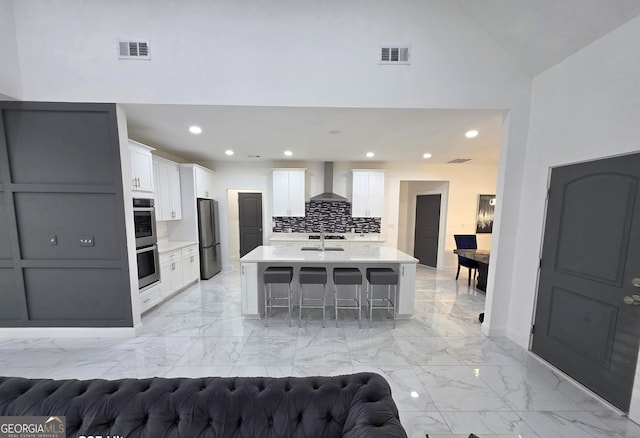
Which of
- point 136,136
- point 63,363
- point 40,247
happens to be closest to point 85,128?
point 136,136

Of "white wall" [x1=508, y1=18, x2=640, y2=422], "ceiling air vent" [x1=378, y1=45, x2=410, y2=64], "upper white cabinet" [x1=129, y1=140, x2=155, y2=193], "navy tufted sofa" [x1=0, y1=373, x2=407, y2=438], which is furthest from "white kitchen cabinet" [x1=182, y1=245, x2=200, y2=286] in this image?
"white wall" [x1=508, y1=18, x2=640, y2=422]

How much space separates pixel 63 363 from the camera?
7.66 feet

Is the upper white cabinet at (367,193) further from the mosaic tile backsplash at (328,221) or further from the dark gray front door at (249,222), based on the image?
the dark gray front door at (249,222)

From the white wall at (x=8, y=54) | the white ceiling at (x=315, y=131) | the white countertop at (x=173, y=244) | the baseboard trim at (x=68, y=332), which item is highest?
the white wall at (x=8, y=54)

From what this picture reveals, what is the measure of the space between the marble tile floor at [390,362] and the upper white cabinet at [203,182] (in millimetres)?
2436

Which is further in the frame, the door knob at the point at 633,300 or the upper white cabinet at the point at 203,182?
the upper white cabinet at the point at 203,182

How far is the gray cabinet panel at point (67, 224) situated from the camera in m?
2.65

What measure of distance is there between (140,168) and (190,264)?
2.09m

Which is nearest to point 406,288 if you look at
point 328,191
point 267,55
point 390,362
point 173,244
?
point 390,362

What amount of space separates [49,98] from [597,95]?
539cm

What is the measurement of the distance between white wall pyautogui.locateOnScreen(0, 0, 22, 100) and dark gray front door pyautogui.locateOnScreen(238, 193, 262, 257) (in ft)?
14.2

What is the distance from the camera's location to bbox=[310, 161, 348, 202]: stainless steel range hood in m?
5.47

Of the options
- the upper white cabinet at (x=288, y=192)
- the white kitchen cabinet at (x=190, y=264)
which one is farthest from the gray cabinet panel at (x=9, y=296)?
the upper white cabinet at (x=288, y=192)

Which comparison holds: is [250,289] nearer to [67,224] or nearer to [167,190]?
[67,224]
